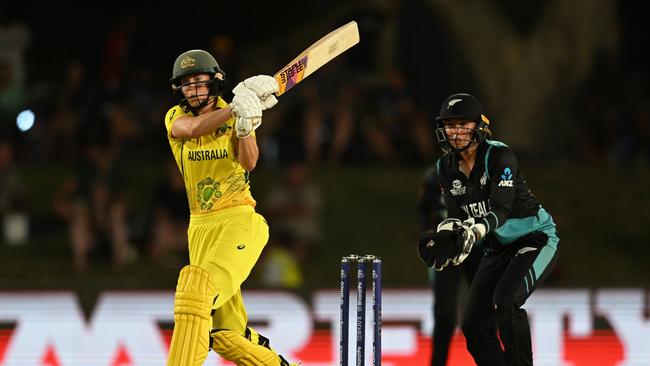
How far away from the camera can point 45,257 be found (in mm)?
10039

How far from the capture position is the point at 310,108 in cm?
1068

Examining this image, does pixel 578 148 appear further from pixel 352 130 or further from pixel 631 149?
pixel 352 130

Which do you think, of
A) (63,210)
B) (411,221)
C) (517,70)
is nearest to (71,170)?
(63,210)

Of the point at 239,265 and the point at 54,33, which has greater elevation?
the point at 54,33

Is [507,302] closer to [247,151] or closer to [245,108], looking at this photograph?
[247,151]

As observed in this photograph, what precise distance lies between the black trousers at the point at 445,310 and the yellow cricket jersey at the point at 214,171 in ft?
5.26

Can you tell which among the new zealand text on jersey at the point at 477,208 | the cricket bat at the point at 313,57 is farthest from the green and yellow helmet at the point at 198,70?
the new zealand text on jersey at the point at 477,208

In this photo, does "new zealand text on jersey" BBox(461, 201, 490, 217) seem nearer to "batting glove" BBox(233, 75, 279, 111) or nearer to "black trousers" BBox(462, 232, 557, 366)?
"black trousers" BBox(462, 232, 557, 366)

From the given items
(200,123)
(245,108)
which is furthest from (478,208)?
(200,123)

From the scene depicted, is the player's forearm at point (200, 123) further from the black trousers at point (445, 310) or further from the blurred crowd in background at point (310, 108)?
the blurred crowd in background at point (310, 108)

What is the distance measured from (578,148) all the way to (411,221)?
1988 mm

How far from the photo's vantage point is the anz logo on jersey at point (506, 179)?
548cm

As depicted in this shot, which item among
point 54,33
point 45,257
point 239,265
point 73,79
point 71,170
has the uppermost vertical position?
point 54,33

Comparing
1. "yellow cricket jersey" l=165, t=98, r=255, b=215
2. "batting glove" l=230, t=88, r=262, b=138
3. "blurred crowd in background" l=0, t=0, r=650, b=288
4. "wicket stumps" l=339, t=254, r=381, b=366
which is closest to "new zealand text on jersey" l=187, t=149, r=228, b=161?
"yellow cricket jersey" l=165, t=98, r=255, b=215
